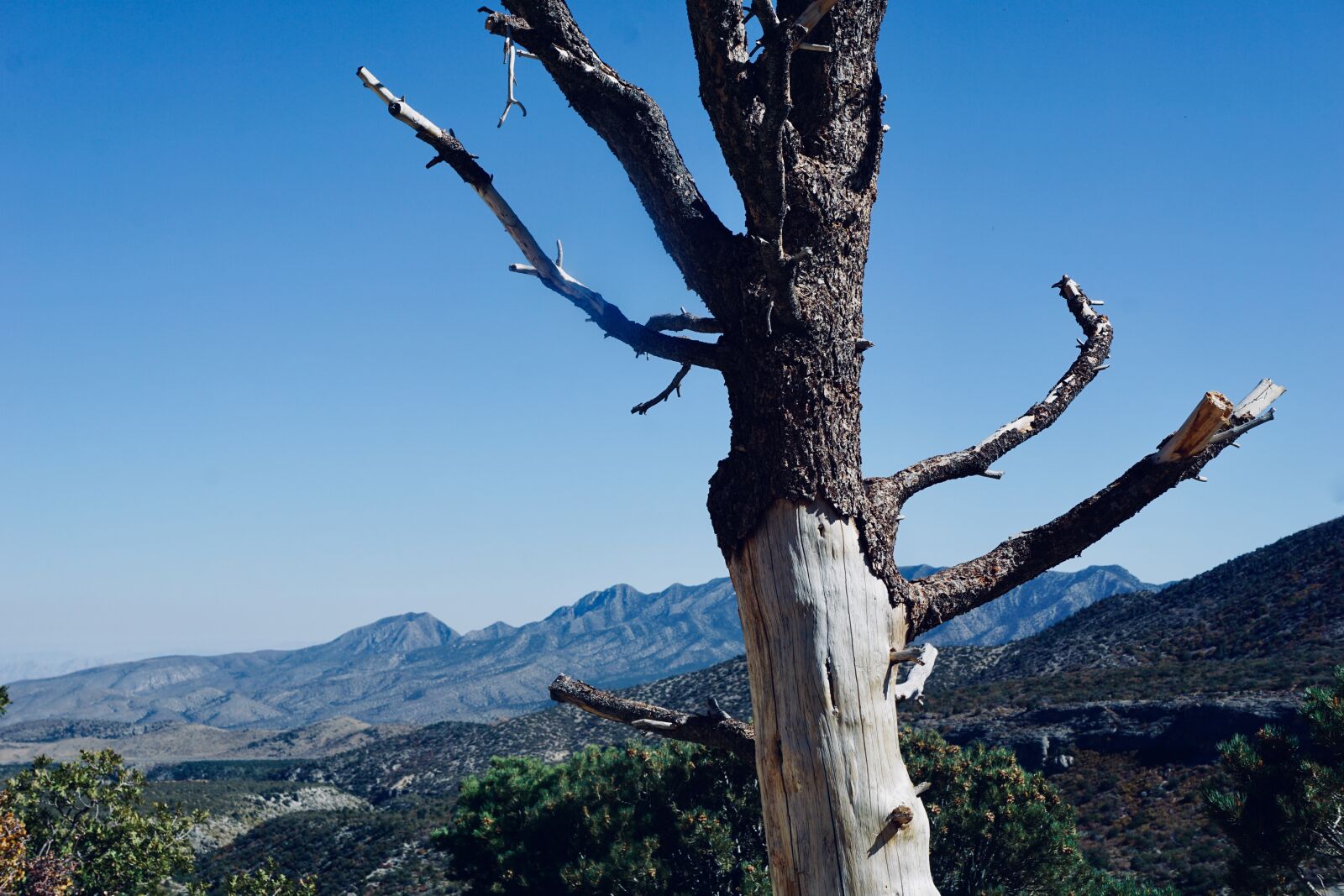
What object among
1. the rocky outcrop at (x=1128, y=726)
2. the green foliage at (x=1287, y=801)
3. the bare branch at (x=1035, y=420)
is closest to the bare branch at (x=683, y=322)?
the bare branch at (x=1035, y=420)

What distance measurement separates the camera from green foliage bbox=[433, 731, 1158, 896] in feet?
50.6

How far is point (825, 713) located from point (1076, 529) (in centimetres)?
112

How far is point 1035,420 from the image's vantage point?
355cm

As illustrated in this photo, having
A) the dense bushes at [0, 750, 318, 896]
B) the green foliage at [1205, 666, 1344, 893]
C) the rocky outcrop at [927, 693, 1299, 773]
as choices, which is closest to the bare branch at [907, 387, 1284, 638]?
the green foliage at [1205, 666, 1344, 893]

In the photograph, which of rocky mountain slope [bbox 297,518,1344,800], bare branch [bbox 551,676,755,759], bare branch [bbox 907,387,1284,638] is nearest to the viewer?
bare branch [bbox 907,387,1284,638]

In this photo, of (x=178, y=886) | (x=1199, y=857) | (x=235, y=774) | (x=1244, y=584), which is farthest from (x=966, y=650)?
(x=235, y=774)

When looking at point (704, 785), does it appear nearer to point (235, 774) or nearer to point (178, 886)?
point (178, 886)

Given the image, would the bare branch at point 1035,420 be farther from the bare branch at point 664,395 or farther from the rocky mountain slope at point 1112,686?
the rocky mountain slope at point 1112,686

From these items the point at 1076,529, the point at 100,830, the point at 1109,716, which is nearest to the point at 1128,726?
the point at 1109,716

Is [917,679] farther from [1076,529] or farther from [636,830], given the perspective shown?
[636,830]

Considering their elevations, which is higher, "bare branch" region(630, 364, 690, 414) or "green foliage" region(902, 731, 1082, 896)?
"bare branch" region(630, 364, 690, 414)

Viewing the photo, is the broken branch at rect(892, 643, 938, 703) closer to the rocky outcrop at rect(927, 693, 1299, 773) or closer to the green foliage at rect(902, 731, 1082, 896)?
the green foliage at rect(902, 731, 1082, 896)

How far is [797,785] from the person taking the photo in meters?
2.71

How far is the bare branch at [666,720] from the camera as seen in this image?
126 inches
